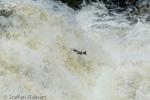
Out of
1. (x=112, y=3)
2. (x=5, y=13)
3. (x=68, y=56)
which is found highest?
(x=112, y=3)

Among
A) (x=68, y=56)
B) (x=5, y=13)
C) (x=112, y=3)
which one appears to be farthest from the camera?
(x=112, y=3)

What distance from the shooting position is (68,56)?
527 centimetres

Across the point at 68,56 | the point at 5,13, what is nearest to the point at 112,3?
the point at 68,56

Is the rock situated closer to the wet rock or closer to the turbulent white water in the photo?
the turbulent white water

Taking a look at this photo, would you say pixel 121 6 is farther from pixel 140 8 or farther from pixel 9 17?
pixel 9 17

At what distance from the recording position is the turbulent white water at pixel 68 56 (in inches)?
187

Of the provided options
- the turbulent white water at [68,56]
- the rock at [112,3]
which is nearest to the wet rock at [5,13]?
the turbulent white water at [68,56]

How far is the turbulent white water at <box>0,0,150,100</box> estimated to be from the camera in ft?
15.6

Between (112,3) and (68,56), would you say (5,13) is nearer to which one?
(68,56)

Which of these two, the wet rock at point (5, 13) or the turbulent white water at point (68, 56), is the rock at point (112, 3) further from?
the wet rock at point (5, 13)

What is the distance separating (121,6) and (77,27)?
1.76m

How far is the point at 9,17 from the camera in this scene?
5586mm

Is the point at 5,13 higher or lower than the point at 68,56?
higher

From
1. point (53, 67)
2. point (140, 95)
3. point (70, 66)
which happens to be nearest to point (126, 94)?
point (140, 95)
